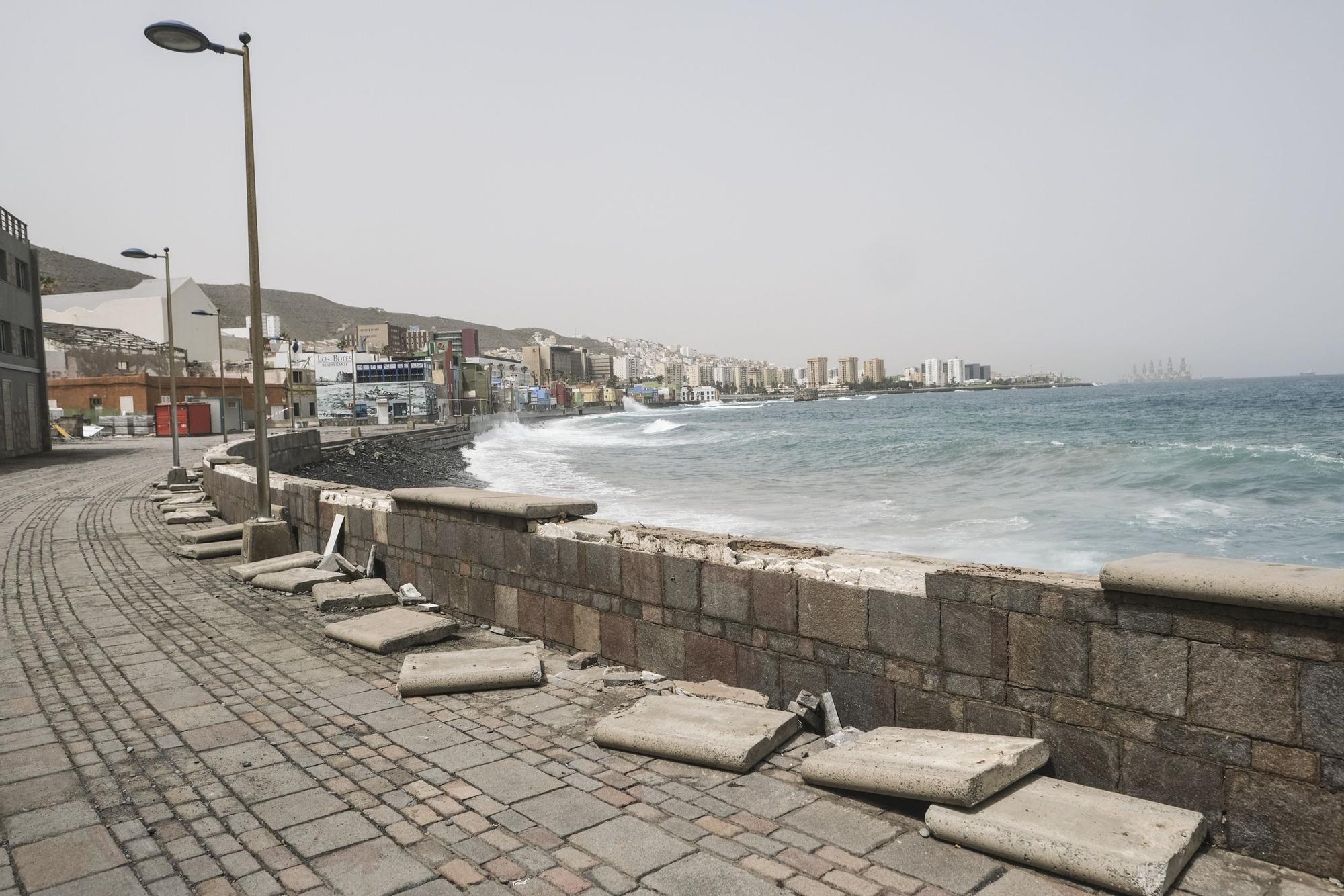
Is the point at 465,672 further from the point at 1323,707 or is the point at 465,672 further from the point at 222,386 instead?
the point at 222,386

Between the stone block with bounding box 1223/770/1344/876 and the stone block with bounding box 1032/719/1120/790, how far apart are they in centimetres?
41

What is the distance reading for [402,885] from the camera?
10.2 feet

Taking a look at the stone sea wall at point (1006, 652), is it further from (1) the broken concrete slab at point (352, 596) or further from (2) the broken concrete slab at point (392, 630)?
(1) the broken concrete slab at point (352, 596)

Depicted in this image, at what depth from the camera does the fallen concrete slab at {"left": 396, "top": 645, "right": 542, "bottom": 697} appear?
5332 mm

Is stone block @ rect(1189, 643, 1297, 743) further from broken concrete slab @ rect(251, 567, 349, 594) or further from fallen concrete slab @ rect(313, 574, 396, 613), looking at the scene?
broken concrete slab @ rect(251, 567, 349, 594)

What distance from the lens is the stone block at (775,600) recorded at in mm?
4746

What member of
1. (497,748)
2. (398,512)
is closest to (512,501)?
(398,512)

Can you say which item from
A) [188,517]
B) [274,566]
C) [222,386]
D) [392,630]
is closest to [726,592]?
[392,630]

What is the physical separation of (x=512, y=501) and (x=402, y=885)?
3897 millimetres

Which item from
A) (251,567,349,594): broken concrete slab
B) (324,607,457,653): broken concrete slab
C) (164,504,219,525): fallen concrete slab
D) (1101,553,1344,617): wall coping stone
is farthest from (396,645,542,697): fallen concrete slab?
(164,504,219,525): fallen concrete slab

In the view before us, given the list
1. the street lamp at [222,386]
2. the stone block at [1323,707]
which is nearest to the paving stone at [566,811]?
the stone block at [1323,707]

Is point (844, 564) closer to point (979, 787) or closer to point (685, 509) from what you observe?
point (979, 787)

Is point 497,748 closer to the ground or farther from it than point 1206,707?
closer to the ground

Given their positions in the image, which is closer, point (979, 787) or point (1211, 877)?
point (1211, 877)
